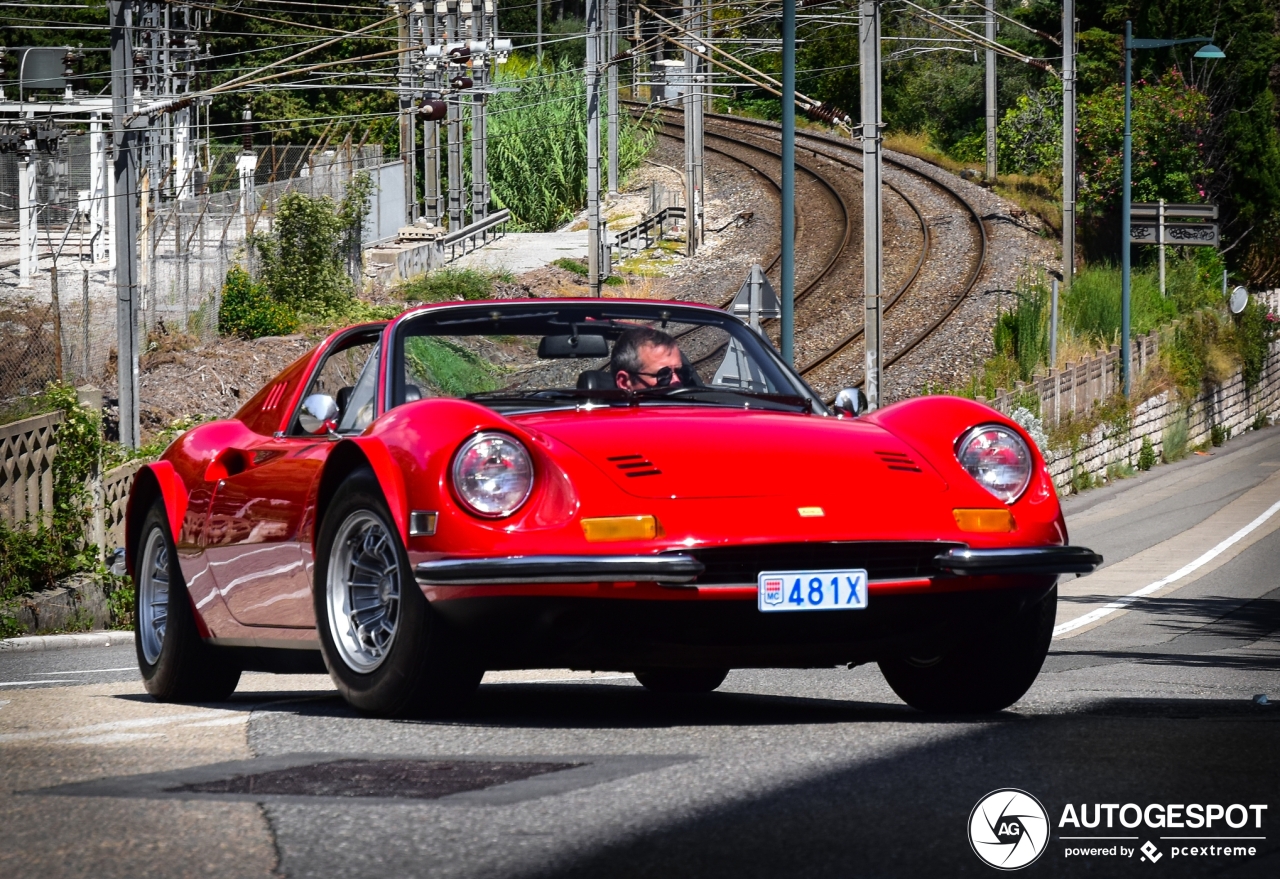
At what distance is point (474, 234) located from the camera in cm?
4794

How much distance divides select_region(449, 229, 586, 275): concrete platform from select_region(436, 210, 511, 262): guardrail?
8.6 inches

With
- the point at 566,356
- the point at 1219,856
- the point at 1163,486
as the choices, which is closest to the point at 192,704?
the point at 566,356

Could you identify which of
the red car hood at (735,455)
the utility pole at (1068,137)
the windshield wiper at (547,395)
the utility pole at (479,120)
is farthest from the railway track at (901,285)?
the red car hood at (735,455)

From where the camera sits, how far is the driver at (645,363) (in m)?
6.96

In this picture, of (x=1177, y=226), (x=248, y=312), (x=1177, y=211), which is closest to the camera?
(x=248, y=312)

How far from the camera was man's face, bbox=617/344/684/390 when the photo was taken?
6953 mm

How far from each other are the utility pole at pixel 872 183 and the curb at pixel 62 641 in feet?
42.9

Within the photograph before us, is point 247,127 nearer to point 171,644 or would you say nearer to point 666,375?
point 171,644

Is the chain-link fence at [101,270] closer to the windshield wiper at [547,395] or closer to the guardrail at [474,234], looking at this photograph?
the guardrail at [474,234]

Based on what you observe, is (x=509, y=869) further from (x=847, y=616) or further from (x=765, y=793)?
(x=847, y=616)

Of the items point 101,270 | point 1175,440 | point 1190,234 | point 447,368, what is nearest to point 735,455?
point 447,368

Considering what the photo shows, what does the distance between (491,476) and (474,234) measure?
140 ft

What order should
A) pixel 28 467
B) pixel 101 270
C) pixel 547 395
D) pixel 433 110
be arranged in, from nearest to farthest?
pixel 547 395 < pixel 28 467 < pixel 433 110 < pixel 101 270

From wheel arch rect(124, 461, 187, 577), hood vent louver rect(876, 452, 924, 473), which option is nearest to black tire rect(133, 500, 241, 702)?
wheel arch rect(124, 461, 187, 577)
